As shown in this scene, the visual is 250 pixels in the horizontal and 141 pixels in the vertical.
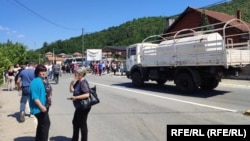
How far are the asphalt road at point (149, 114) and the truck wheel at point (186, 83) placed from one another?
0.40m

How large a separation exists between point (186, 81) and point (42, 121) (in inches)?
406

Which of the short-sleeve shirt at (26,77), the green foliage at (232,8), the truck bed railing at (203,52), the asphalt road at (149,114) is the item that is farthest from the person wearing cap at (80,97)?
the green foliage at (232,8)

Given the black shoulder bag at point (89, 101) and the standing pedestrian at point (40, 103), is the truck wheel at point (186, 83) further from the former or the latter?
the standing pedestrian at point (40, 103)

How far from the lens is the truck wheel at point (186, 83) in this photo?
51.2ft

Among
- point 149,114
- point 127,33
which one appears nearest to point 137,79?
point 149,114

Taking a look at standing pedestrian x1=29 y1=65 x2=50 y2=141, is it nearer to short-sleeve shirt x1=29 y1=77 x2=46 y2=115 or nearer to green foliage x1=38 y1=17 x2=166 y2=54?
short-sleeve shirt x1=29 y1=77 x2=46 y2=115

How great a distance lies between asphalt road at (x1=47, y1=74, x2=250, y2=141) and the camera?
8327 millimetres

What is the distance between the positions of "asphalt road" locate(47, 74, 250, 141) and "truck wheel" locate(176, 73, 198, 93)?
0.40 meters

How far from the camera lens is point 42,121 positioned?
6.59m

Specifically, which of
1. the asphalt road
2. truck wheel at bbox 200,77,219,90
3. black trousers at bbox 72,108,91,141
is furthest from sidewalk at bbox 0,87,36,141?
truck wheel at bbox 200,77,219,90

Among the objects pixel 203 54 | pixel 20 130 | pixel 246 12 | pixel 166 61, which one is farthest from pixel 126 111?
pixel 246 12

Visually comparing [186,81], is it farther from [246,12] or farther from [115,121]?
[246,12]

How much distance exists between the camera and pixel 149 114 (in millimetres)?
10797

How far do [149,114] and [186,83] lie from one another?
5590 millimetres
